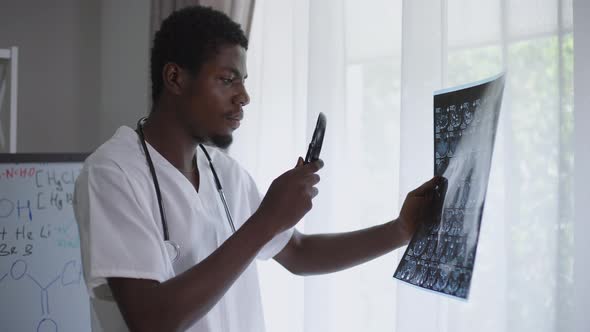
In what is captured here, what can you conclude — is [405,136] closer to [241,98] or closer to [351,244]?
[351,244]

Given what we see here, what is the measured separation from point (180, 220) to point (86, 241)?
199 millimetres

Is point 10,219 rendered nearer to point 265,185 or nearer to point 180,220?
point 265,185

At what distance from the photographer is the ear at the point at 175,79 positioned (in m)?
1.23

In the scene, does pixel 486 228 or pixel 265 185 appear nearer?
pixel 486 228

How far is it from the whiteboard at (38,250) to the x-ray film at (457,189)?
136cm

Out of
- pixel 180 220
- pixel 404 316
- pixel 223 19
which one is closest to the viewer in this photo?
pixel 180 220

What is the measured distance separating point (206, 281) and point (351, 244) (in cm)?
46

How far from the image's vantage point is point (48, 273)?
6.62 feet

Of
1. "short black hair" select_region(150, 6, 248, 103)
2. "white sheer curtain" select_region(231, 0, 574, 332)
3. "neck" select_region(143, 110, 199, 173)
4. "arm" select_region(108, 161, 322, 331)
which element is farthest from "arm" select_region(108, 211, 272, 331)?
"white sheer curtain" select_region(231, 0, 574, 332)

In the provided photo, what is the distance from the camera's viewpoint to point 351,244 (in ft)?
4.42

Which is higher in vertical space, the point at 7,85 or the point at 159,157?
the point at 7,85

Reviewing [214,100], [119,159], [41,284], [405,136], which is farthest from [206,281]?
[41,284]

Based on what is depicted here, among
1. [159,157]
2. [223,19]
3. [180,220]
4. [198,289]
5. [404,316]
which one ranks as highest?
[223,19]

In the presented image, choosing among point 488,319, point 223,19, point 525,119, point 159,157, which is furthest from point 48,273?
point 525,119
